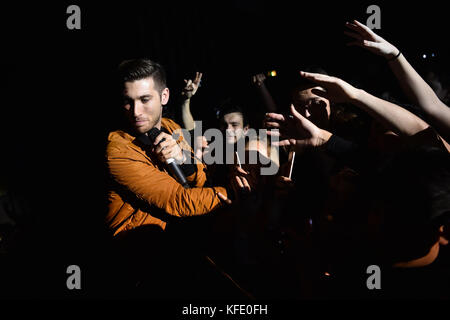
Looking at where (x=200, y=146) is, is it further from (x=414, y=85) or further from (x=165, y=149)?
(x=414, y=85)

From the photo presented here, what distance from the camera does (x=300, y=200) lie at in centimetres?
167

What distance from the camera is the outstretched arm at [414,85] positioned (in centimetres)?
125

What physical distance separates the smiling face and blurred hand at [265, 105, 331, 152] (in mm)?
730

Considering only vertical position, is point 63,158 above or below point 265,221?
above

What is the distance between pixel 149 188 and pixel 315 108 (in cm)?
129

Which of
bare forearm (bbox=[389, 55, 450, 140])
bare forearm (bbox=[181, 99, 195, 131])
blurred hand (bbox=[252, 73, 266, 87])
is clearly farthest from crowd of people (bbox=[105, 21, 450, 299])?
blurred hand (bbox=[252, 73, 266, 87])

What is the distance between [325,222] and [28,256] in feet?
7.71

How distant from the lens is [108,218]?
156 centimetres

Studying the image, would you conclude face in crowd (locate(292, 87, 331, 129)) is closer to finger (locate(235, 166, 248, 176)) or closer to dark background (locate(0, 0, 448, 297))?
finger (locate(235, 166, 248, 176))

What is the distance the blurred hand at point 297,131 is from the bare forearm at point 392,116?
0.80 ft

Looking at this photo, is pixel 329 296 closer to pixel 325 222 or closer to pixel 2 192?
pixel 325 222

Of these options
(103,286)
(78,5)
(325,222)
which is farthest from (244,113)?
(103,286)

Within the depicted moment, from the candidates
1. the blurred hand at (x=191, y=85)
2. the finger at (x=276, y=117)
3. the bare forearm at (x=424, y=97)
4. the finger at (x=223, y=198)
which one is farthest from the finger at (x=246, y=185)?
the blurred hand at (x=191, y=85)

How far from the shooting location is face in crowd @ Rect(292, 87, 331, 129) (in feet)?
6.25
